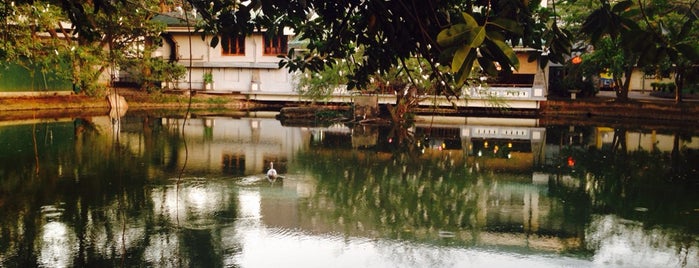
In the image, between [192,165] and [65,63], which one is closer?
[192,165]

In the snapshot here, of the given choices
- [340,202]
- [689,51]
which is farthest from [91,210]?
[689,51]

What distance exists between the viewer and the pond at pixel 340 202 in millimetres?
8185

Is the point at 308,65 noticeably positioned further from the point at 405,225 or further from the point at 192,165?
the point at 192,165

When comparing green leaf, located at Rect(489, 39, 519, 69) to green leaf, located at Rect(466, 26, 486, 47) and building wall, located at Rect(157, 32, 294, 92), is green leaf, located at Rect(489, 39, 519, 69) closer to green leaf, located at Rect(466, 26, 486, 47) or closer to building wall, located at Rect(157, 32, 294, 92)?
green leaf, located at Rect(466, 26, 486, 47)

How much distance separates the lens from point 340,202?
1112cm

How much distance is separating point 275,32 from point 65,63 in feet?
68.8

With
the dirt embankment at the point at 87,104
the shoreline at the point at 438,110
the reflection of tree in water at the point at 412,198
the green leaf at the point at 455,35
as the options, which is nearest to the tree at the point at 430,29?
the green leaf at the point at 455,35

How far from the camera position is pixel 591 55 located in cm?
2658

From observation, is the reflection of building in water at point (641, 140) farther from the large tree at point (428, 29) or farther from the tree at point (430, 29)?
the tree at point (430, 29)

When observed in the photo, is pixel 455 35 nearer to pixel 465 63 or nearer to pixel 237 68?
pixel 465 63

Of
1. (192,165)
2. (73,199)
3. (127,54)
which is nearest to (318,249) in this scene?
(73,199)

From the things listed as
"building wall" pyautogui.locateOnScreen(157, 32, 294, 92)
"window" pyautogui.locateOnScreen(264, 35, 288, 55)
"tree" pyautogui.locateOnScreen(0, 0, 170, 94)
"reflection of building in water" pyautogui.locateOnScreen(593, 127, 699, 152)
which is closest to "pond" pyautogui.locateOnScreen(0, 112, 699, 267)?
"reflection of building in water" pyautogui.locateOnScreen(593, 127, 699, 152)

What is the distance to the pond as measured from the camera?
819 centimetres

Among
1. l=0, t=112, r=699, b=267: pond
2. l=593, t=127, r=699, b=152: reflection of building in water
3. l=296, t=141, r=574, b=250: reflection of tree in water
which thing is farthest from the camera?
l=593, t=127, r=699, b=152: reflection of building in water
